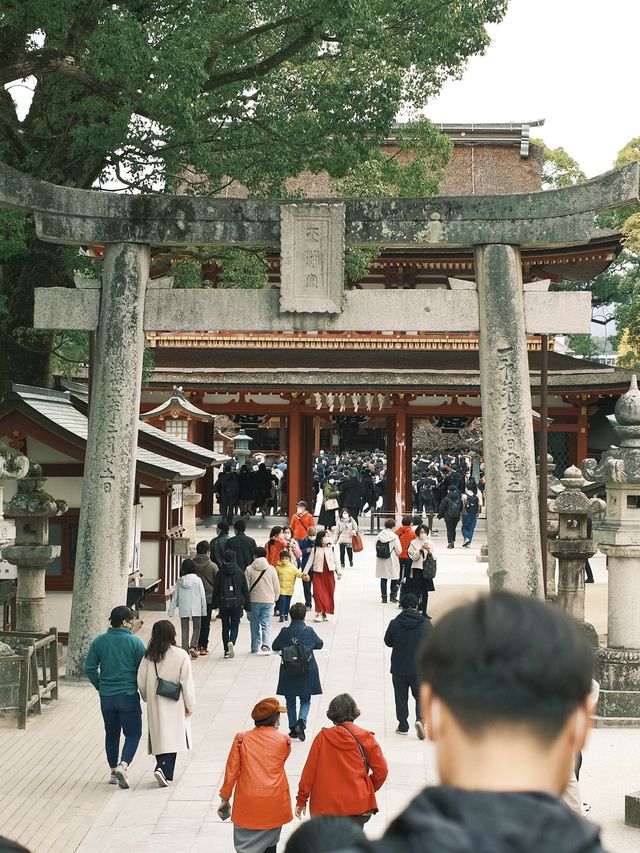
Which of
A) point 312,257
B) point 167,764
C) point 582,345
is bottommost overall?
point 167,764

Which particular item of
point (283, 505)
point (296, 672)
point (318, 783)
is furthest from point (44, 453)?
point (283, 505)

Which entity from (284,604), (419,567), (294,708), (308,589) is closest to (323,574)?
(284,604)

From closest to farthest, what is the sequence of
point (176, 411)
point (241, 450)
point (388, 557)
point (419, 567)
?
point (419, 567)
point (388, 557)
point (176, 411)
point (241, 450)

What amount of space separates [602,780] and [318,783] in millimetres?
3936

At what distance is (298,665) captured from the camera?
10227 mm

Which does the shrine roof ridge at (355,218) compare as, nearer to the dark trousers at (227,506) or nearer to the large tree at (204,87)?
the large tree at (204,87)

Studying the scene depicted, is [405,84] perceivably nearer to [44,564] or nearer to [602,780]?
[44,564]

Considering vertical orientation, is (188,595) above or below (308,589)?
above

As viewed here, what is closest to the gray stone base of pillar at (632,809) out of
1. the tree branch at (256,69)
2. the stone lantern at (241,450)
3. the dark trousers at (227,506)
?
the tree branch at (256,69)

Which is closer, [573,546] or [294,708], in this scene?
[294,708]

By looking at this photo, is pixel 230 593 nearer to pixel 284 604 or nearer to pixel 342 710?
pixel 284 604

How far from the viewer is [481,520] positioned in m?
38.2

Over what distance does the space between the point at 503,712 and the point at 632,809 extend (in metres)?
7.34

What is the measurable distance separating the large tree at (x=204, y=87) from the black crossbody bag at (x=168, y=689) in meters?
7.09
